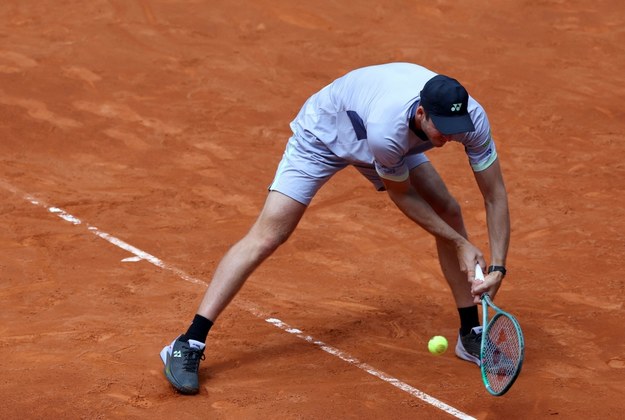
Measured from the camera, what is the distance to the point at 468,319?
6367 mm

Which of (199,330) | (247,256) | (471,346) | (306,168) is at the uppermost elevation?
(306,168)

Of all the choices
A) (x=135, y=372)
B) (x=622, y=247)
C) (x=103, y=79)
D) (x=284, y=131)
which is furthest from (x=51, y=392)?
(x=103, y=79)

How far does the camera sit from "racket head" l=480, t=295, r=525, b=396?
5.33 meters

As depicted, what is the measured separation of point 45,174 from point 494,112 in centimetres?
459

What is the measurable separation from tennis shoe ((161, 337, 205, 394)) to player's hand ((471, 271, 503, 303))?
1543mm

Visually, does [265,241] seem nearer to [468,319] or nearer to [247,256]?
[247,256]

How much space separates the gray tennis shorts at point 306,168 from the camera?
6016mm

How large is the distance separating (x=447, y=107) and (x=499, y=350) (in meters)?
1.29

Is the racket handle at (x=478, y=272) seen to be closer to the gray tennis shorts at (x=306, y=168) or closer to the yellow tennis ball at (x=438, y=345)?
the yellow tennis ball at (x=438, y=345)

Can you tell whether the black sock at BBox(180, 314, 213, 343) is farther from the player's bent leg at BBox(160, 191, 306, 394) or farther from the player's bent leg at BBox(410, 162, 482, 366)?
the player's bent leg at BBox(410, 162, 482, 366)

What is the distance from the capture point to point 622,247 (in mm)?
8141

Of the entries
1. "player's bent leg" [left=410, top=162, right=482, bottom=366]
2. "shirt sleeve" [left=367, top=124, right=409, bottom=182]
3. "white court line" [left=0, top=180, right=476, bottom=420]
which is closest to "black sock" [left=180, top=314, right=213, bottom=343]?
"white court line" [left=0, top=180, right=476, bottom=420]

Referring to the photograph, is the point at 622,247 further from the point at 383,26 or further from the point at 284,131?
the point at 383,26

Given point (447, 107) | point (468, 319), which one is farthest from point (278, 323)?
point (447, 107)
